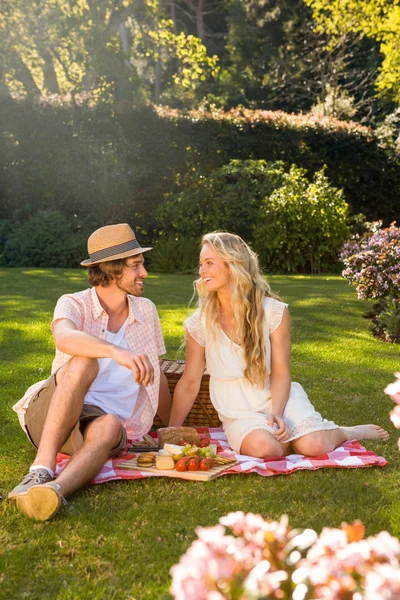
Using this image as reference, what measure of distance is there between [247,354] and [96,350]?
3.35 ft

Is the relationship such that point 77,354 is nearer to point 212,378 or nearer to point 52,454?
point 52,454

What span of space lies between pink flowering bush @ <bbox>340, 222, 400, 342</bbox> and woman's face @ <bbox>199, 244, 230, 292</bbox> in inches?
155

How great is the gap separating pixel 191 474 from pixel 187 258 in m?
10.4

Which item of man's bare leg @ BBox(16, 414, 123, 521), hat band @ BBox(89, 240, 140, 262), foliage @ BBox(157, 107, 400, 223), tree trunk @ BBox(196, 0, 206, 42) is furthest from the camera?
tree trunk @ BBox(196, 0, 206, 42)

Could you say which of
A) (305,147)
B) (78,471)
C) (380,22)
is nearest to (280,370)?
(78,471)

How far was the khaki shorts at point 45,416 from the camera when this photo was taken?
393 cm

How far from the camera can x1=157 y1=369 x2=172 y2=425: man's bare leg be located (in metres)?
4.84

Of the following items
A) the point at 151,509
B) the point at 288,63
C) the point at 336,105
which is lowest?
the point at 151,509

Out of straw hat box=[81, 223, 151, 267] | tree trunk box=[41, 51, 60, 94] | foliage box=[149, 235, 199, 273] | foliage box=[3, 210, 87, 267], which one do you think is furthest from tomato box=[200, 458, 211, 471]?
tree trunk box=[41, 51, 60, 94]

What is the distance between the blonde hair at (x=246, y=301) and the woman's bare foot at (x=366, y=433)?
633mm

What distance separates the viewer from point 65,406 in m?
3.81

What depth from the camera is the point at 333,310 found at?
31.7 ft

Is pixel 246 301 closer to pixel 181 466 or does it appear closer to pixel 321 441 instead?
pixel 321 441

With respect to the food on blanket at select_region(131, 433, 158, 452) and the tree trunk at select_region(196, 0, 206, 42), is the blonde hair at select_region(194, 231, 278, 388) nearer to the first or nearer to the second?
the food on blanket at select_region(131, 433, 158, 452)
